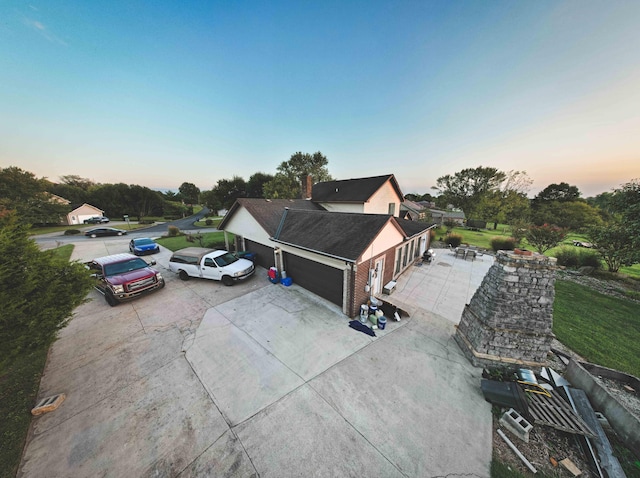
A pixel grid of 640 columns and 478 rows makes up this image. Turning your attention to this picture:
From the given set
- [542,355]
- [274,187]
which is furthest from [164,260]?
[274,187]

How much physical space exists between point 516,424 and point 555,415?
1.02 meters

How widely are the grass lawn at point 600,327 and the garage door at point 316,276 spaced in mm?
8686

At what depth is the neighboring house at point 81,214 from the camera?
37.8m

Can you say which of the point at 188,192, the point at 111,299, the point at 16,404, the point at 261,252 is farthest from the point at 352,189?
the point at 188,192

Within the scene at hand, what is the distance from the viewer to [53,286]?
5.14 metres

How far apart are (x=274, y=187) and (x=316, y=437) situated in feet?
125

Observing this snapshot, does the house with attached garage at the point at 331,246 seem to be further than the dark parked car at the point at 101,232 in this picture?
No

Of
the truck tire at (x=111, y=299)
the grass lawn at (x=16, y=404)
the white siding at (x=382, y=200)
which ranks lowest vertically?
the grass lawn at (x=16, y=404)

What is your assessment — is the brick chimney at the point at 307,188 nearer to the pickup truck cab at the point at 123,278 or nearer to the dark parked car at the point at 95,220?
the pickup truck cab at the point at 123,278

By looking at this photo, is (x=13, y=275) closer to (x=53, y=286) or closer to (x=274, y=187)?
(x=53, y=286)

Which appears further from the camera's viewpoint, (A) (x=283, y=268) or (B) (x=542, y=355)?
(A) (x=283, y=268)

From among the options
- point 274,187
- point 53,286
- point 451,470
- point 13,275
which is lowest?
point 451,470

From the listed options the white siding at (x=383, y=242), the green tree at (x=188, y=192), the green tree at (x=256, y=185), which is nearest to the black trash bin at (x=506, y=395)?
the white siding at (x=383, y=242)

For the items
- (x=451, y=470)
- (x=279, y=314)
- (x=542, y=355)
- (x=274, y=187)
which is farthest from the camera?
(x=274, y=187)
